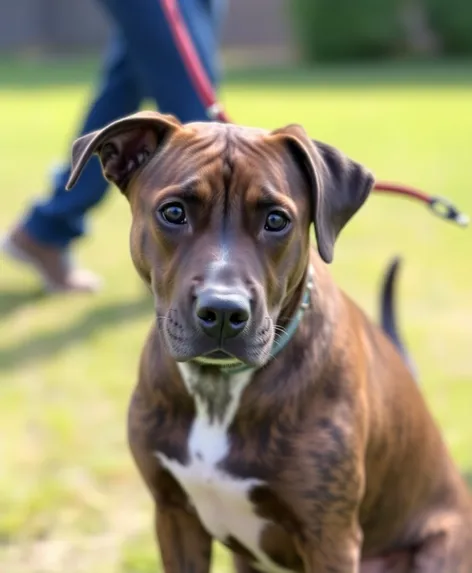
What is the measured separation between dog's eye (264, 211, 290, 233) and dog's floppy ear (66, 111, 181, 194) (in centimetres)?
37

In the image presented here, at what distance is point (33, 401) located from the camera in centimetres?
471

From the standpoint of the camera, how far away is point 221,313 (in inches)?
96.3

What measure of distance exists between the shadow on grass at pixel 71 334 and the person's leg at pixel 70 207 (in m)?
0.38

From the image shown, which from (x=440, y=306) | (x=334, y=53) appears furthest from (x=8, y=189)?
(x=334, y=53)

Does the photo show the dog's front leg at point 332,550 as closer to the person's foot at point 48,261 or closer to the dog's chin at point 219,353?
the dog's chin at point 219,353

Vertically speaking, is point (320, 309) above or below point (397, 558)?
above

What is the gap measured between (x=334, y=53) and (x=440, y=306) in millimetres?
18919

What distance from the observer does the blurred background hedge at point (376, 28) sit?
23.8 metres

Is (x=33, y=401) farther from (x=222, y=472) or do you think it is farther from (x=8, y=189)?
(x=8, y=189)

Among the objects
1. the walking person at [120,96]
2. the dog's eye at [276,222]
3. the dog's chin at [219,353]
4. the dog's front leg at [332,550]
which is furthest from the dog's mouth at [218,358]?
the walking person at [120,96]

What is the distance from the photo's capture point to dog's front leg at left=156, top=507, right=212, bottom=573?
3.06 metres

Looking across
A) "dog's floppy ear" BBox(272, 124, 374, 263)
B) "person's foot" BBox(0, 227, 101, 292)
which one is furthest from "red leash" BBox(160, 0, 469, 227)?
"person's foot" BBox(0, 227, 101, 292)

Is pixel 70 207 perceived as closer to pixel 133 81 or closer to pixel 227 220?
pixel 133 81

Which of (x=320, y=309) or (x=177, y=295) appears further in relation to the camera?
(x=320, y=309)
